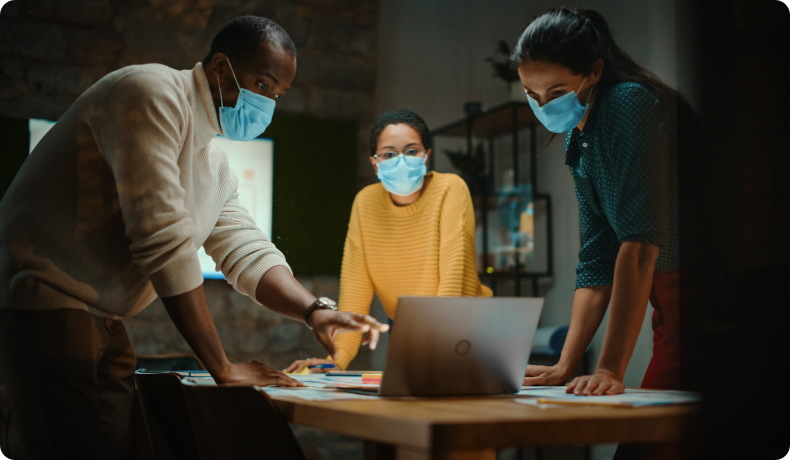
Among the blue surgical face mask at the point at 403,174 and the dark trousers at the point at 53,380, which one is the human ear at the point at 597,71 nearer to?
the blue surgical face mask at the point at 403,174

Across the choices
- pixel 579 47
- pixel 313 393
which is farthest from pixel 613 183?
pixel 313 393

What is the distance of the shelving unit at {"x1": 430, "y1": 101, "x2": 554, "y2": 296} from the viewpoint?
2.27m

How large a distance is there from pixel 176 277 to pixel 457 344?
1.64 feet

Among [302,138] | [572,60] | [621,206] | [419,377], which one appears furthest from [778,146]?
[302,138]

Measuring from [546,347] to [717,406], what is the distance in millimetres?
1272

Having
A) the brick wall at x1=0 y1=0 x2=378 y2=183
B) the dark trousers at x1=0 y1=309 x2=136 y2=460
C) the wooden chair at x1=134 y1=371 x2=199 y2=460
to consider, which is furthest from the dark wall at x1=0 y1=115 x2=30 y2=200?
the wooden chair at x1=134 y1=371 x2=199 y2=460

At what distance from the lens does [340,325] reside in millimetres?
1089

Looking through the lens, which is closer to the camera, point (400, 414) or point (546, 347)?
point (400, 414)

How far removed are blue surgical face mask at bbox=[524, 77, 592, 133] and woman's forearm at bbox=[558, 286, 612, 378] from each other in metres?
0.36

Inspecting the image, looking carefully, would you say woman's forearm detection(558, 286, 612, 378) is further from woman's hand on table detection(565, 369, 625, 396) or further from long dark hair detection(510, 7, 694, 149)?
long dark hair detection(510, 7, 694, 149)

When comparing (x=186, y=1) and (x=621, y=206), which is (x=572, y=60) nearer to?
(x=621, y=206)

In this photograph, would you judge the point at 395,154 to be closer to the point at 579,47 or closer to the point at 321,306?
the point at 579,47

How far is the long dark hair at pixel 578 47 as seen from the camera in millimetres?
1291

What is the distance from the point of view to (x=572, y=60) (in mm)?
1331
